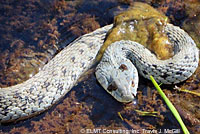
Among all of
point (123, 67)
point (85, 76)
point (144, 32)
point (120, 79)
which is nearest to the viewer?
point (120, 79)

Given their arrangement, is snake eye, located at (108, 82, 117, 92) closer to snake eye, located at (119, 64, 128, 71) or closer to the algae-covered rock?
snake eye, located at (119, 64, 128, 71)

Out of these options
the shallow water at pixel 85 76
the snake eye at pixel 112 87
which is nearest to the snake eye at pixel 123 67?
the snake eye at pixel 112 87

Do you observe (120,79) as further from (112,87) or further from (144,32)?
(144,32)

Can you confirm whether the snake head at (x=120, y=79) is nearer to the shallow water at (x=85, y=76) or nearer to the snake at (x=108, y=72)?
the snake at (x=108, y=72)

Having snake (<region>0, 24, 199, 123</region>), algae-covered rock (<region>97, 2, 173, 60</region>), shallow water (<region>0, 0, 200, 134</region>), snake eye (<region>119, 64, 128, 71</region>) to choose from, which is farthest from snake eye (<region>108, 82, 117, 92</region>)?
algae-covered rock (<region>97, 2, 173, 60</region>)

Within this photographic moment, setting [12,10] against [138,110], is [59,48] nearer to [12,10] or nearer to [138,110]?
[12,10]

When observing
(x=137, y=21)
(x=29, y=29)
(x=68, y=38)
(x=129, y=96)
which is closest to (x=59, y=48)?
(x=68, y=38)

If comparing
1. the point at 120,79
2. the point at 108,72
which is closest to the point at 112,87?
the point at 120,79
